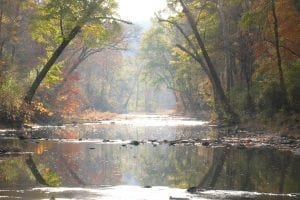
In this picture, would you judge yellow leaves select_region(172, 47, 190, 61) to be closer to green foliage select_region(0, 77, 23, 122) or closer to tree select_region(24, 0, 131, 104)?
tree select_region(24, 0, 131, 104)

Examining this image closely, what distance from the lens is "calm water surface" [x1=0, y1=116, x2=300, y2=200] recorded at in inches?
460

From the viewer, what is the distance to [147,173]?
617 inches

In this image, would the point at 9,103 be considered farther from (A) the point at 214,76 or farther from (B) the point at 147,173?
(B) the point at 147,173

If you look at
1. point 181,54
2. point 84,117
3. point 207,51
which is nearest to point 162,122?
point 181,54

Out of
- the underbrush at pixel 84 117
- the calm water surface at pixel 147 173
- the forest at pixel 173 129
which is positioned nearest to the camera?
the calm water surface at pixel 147 173

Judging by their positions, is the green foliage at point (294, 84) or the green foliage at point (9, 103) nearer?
the green foliage at point (294, 84)

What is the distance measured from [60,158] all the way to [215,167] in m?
5.97

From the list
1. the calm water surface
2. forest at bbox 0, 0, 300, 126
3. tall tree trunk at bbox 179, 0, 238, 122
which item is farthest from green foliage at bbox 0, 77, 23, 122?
tall tree trunk at bbox 179, 0, 238, 122

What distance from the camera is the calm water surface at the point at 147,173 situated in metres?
11.7

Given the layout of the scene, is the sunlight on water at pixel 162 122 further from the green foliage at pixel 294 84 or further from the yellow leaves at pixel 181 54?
the green foliage at pixel 294 84

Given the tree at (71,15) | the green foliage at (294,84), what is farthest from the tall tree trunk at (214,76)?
the green foliage at (294,84)

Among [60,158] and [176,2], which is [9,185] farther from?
[176,2]

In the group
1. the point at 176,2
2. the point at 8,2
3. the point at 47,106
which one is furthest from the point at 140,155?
the point at 47,106

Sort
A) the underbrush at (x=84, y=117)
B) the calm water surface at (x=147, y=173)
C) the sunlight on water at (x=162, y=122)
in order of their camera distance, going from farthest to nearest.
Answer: the underbrush at (x=84, y=117), the sunlight on water at (x=162, y=122), the calm water surface at (x=147, y=173)
